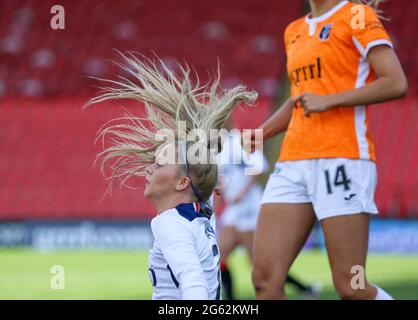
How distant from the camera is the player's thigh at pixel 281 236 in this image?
16.9 ft

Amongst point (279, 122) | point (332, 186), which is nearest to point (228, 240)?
point (279, 122)

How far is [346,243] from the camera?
16.1 ft

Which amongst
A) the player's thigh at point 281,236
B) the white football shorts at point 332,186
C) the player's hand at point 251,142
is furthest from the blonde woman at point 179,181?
the player's thigh at point 281,236

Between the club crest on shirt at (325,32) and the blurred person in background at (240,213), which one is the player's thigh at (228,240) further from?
the club crest on shirt at (325,32)

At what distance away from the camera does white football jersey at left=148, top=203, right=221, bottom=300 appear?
351cm

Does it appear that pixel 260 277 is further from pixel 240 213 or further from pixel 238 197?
pixel 238 197

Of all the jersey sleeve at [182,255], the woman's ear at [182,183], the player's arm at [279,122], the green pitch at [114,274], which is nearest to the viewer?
the jersey sleeve at [182,255]

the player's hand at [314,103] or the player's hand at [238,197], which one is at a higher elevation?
the player's hand at [314,103]

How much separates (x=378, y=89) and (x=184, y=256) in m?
1.88

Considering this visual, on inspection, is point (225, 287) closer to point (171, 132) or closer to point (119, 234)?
point (171, 132)

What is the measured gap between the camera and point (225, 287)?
307 inches

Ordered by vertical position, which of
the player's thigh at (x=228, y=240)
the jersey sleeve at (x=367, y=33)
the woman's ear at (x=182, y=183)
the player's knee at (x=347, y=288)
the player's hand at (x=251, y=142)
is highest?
the jersey sleeve at (x=367, y=33)

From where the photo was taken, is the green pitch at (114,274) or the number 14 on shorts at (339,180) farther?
the green pitch at (114,274)

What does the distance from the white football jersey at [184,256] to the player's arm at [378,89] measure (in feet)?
4.12
